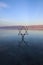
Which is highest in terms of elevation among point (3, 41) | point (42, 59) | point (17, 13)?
point (17, 13)

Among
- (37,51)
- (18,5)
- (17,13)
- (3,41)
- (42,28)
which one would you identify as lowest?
(37,51)

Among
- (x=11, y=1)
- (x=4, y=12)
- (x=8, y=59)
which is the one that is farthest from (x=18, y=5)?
(x=8, y=59)

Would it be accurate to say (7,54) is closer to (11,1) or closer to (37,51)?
(37,51)

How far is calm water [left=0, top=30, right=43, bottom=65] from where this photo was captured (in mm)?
1179

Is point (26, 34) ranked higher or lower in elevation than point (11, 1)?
lower

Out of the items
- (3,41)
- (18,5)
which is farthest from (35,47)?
(18,5)

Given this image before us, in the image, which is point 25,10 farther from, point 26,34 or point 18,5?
point 26,34

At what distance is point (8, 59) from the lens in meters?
1.18

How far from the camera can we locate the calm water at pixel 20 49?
118 cm

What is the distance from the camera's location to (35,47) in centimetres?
120

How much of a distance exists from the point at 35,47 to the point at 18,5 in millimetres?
602

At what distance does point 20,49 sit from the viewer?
1.19 meters

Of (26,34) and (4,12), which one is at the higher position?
(4,12)

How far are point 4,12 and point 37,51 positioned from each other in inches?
26.6
